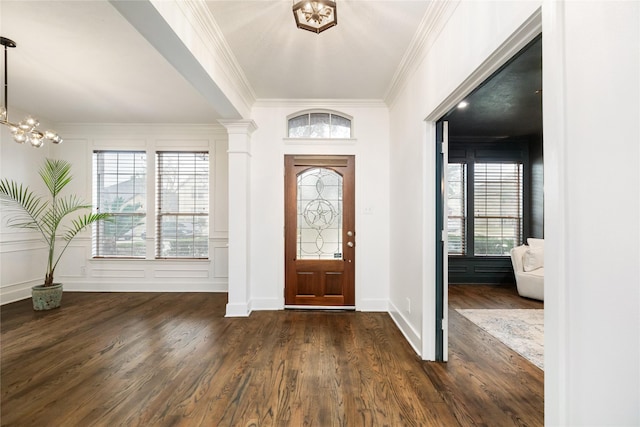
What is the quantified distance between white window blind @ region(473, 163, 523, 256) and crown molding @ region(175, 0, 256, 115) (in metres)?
Answer: 4.47

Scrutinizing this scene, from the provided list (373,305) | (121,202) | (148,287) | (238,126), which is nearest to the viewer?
(238,126)

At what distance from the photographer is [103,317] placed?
361 cm

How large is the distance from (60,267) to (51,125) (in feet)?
7.96

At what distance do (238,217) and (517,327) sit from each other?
12.0 feet

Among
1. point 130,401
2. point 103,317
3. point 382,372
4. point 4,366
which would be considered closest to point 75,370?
point 4,366

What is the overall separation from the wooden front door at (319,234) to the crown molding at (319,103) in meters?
0.72

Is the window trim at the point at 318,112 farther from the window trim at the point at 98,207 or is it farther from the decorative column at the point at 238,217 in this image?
the window trim at the point at 98,207

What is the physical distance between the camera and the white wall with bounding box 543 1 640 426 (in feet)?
2.83

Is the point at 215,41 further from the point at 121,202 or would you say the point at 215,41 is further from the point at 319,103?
the point at 121,202

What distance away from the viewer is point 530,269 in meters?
4.50

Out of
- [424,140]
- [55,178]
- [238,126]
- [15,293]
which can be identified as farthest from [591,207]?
[15,293]

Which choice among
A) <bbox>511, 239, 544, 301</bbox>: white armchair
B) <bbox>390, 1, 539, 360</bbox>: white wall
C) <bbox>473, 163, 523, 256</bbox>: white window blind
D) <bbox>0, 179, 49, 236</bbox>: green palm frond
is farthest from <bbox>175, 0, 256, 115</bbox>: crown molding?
<bbox>511, 239, 544, 301</bbox>: white armchair

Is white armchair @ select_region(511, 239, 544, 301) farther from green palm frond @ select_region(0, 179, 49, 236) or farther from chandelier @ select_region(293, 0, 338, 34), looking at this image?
green palm frond @ select_region(0, 179, 49, 236)

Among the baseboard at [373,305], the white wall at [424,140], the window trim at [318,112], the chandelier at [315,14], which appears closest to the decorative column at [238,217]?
the window trim at [318,112]
